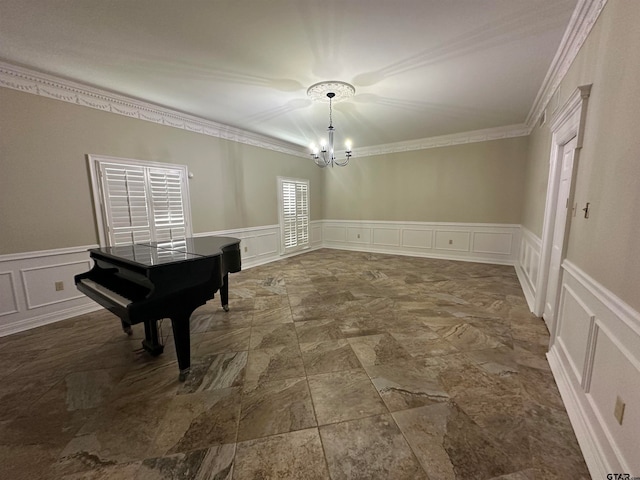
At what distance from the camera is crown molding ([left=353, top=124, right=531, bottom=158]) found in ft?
16.4

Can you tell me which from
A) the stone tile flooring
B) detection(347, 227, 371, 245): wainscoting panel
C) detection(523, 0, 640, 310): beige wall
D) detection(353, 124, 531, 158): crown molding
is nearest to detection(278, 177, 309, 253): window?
detection(347, 227, 371, 245): wainscoting panel

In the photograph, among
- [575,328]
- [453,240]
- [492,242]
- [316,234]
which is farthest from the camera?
[316,234]

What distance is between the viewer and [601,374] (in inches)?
53.7

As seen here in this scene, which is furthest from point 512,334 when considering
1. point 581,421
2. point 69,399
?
point 69,399

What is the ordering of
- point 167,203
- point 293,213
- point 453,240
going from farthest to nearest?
point 293,213
point 453,240
point 167,203

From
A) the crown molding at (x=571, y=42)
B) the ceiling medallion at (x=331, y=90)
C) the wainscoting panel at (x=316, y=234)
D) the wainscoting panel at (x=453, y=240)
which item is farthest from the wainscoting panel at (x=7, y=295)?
the wainscoting panel at (x=453, y=240)

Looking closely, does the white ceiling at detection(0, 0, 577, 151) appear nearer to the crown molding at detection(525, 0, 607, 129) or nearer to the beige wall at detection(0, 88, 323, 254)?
the crown molding at detection(525, 0, 607, 129)

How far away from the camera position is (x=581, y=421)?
1.48 m

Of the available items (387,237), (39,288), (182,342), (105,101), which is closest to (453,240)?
(387,237)

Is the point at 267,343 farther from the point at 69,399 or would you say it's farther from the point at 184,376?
the point at 69,399

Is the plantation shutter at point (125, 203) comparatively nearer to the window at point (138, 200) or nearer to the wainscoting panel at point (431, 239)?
the window at point (138, 200)

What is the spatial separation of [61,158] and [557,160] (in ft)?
18.1

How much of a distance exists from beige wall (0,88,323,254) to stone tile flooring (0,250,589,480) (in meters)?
1.10

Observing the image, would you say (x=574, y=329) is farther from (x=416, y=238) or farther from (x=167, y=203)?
(x=167, y=203)
